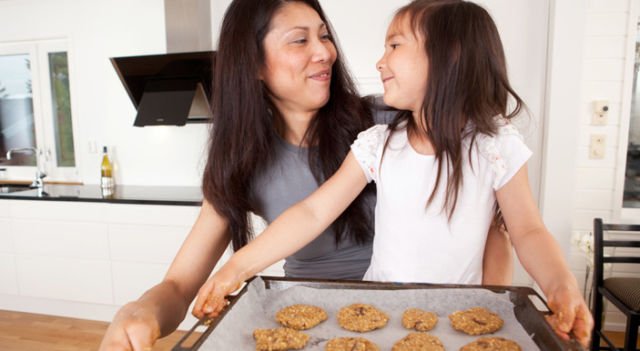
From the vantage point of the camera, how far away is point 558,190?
2.58 meters

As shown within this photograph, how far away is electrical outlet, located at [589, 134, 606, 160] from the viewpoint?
2.67 m

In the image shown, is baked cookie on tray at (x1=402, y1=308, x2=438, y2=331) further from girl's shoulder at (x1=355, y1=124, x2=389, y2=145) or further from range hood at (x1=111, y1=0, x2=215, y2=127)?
range hood at (x1=111, y1=0, x2=215, y2=127)

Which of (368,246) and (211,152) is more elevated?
(211,152)

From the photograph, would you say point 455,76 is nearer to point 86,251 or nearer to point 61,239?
point 86,251

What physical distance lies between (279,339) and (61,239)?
2922mm

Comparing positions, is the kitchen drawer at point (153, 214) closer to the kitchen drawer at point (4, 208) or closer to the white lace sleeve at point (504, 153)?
the kitchen drawer at point (4, 208)

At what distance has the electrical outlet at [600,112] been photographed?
2635 mm

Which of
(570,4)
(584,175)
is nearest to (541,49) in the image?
(570,4)

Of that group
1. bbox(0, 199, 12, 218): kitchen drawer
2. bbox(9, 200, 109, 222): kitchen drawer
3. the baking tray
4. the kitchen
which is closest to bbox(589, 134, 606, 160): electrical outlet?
the kitchen

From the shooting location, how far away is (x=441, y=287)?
81 cm

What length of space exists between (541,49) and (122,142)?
119 inches

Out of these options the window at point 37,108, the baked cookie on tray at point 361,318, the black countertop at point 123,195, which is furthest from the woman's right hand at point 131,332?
the window at point 37,108

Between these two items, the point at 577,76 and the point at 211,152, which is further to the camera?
the point at 577,76

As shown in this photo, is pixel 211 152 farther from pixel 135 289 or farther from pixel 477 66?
pixel 135 289
